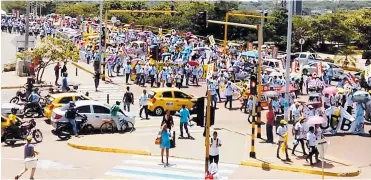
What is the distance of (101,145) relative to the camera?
21797 mm

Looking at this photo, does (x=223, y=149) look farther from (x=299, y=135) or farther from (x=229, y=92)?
(x=229, y=92)

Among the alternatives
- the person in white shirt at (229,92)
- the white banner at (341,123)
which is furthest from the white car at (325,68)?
the white banner at (341,123)

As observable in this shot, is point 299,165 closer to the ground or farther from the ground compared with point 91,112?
closer to the ground

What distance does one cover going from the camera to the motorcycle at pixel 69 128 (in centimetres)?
2330

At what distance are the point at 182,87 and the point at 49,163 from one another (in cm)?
1863

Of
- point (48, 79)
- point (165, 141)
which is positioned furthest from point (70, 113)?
point (48, 79)

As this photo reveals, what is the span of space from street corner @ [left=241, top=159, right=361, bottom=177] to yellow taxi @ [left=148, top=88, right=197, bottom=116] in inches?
367

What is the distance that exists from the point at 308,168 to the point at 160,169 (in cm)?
447

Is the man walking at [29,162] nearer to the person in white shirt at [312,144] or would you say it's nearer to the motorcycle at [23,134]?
the motorcycle at [23,134]

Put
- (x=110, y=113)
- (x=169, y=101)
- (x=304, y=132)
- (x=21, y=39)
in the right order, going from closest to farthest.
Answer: (x=304, y=132), (x=110, y=113), (x=169, y=101), (x=21, y=39)

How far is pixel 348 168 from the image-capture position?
19.3 m

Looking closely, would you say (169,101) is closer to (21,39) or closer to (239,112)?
(239,112)

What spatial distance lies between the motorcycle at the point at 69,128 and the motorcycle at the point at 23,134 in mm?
719

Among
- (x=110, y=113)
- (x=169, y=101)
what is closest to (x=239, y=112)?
(x=169, y=101)
